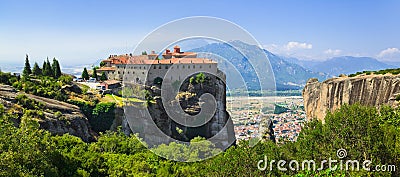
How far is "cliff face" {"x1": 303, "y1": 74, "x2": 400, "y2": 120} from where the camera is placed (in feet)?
66.8

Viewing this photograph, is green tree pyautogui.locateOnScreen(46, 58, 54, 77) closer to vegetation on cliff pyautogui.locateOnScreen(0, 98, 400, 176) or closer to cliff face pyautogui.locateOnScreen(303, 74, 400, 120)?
vegetation on cliff pyautogui.locateOnScreen(0, 98, 400, 176)

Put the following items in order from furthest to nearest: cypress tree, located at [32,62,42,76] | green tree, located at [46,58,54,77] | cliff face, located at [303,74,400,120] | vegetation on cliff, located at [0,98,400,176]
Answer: cypress tree, located at [32,62,42,76] → green tree, located at [46,58,54,77] → cliff face, located at [303,74,400,120] → vegetation on cliff, located at [0,98,400,176]

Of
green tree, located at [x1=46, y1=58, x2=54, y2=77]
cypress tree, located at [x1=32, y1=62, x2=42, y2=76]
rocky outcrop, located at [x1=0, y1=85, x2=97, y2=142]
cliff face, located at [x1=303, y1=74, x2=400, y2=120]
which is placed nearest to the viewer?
cliff face, located at [x1=303, y1=74, x2=400, y2=120]

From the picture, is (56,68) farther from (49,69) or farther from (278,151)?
(278,151)

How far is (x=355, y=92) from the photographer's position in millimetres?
22078

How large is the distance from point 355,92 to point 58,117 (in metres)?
27.2

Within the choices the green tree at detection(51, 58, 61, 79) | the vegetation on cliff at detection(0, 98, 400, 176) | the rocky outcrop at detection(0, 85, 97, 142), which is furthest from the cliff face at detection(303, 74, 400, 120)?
the green tree at detection(51, 58, 61, 79)

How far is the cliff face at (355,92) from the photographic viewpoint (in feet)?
66.8

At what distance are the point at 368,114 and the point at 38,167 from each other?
15.5m

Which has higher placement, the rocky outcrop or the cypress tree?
the cypress tree

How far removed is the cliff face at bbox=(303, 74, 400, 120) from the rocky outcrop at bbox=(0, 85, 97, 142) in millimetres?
23571

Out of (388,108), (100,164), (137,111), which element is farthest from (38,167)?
(137,111)

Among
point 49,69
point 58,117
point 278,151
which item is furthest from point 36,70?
point 278,151

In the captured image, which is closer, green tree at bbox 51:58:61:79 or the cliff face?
the cliff face
